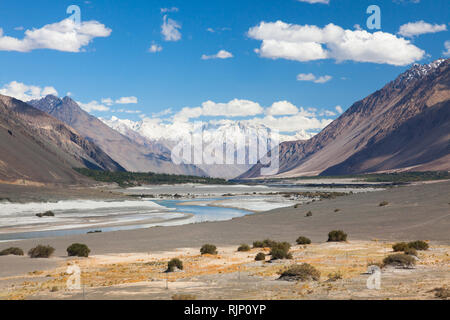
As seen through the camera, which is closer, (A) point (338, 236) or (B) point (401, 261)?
(B) point (401, 261)

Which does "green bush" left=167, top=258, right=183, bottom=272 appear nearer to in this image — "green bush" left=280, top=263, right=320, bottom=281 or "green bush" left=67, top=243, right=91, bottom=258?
"green bush" left=280, top=263, right=320, bottom=281

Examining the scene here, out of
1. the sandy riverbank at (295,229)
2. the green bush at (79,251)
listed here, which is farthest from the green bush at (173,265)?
the green bush at (79,251)

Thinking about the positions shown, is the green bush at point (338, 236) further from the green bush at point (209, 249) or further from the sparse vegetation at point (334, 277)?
the sparse vegetation at point (334, 277)

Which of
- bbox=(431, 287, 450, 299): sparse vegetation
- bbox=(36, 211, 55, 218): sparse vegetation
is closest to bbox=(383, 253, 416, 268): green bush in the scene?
bbox=(431, 287, 450, 299): sparse vegetation

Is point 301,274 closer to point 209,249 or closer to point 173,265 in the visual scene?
point 173,265

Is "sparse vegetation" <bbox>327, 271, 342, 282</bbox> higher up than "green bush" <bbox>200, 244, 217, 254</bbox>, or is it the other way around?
"sparse vegetation" <bbox>327, 271, 342, 282</bbox>

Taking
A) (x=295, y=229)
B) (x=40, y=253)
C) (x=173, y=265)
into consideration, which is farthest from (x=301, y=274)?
(x=295, y=229)

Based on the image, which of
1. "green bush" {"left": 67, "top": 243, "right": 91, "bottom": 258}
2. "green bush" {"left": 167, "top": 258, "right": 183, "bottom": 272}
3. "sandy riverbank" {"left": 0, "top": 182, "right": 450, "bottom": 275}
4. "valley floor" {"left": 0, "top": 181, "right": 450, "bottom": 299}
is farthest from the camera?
"sandy riverbank" {"left": 0, "top": 182, "right": 450, "bottom": 275}
